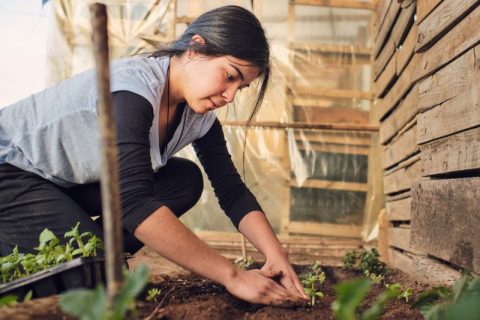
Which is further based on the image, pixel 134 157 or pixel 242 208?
pixel 242 208

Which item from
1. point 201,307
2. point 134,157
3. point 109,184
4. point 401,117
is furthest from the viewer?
point 401,117

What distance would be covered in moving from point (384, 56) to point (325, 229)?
2059 mm

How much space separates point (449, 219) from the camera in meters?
2.07

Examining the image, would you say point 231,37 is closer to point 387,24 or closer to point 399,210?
point 399,210

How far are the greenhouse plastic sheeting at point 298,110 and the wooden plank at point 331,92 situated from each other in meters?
0.01

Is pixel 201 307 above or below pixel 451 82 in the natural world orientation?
below

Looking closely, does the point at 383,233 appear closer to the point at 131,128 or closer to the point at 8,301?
the point at 131,128

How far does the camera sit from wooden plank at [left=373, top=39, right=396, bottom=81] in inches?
147

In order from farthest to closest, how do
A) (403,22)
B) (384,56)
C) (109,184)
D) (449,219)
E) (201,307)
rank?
(384,56), (403,22), (449,219), (201,307), (109,184)

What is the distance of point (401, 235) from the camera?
3.36 meters

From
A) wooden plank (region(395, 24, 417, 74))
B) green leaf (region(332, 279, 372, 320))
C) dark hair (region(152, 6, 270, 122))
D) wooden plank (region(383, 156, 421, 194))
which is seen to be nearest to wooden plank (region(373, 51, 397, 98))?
wooden plank (region(395, 24, 417, 74))

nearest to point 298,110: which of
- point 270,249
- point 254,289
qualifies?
point 270,249

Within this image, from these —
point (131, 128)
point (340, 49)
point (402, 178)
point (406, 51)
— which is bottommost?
point (402, 178)

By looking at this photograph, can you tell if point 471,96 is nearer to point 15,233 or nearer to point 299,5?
point 15,233
